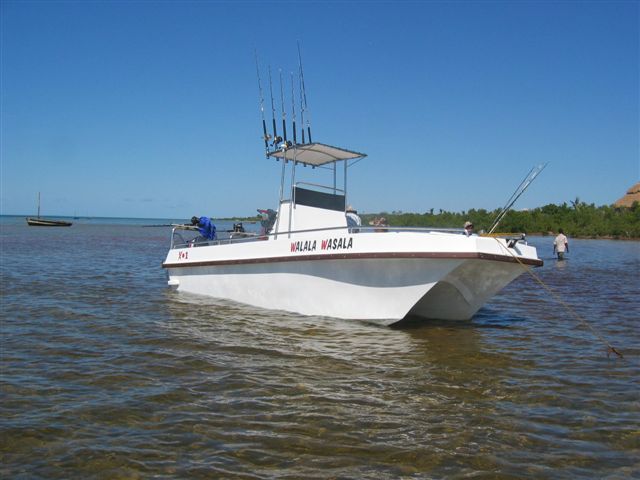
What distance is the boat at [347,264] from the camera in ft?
26.4

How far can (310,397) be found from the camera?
549 cm

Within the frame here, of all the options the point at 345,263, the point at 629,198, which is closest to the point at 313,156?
the point at 345,263

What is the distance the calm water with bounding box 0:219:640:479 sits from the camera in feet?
13.4

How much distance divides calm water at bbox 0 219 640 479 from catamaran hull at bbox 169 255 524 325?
0.35 metres

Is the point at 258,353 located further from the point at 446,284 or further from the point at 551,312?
the point at 551,312

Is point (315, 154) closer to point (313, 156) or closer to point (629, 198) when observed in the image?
point (313, 156)

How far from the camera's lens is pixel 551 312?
36.4 ft

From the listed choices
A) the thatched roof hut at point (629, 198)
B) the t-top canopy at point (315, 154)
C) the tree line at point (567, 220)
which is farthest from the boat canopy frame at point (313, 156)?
the thatched roof hut at point (629, 198)

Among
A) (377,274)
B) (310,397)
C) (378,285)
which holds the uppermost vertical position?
(377,274)

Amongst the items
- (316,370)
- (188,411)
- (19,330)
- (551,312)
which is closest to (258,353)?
(316,370)

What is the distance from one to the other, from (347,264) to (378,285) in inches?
23.9

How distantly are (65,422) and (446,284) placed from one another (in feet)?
19.8

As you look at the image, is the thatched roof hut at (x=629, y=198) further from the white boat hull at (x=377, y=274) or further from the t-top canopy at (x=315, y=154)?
the white boat hull at (x=377, y=274)

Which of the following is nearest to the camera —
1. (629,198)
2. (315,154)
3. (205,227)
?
(315,154)
